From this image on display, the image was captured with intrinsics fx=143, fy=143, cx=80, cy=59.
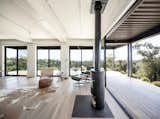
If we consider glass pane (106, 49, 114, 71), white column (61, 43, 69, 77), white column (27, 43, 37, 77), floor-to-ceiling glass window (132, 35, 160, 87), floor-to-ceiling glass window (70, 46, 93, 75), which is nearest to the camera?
floor-to-ceiling glass window (132, 35, 160, 87)

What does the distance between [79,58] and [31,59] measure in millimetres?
3842

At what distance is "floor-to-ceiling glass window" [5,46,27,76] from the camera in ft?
40.0

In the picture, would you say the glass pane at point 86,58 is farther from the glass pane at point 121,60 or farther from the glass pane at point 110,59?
the glass pane at point 110,59

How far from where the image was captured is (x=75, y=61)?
11.8 metres

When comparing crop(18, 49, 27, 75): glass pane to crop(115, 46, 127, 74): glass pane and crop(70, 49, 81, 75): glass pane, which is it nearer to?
crop(70, 49, 81, 75): glass pane

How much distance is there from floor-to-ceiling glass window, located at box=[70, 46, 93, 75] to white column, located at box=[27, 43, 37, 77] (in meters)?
2.93

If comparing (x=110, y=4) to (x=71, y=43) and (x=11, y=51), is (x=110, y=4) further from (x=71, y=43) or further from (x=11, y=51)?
(x=11, y=51)

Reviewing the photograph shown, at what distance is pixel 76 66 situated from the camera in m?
11.9

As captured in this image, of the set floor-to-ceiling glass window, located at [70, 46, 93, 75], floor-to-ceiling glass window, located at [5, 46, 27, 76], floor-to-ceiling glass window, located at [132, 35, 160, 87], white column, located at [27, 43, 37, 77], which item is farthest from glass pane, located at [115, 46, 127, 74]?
floor-to-ceiling glass window, located at [5, 46, 27, 76]

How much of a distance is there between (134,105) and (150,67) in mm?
4956

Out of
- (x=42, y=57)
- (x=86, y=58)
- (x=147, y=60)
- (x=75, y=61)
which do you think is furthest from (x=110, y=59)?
(x=42, y=57)

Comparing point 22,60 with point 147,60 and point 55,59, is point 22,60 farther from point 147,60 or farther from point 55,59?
point 147,60

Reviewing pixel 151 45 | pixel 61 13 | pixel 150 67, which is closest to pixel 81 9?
pixel 61 13

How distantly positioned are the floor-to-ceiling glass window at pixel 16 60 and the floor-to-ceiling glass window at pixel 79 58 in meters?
4.08
